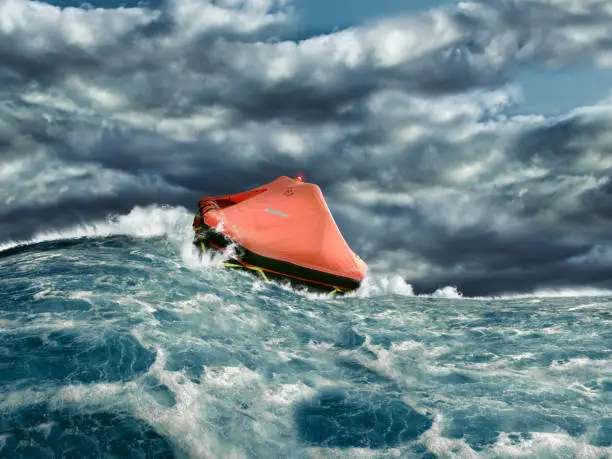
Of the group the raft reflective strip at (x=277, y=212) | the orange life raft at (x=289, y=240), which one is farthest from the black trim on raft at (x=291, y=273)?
the raft reflective strip at (x=277, y=212)

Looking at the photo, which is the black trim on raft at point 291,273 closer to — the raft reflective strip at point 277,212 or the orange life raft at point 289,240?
the orange life raft at point 289,240

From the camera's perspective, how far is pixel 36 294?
8805 millimetres

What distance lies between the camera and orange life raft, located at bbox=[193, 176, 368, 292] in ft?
39.9

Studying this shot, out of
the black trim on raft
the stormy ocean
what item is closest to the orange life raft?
the black trim on raft

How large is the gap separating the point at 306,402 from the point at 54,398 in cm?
282

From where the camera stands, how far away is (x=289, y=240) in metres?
12.4

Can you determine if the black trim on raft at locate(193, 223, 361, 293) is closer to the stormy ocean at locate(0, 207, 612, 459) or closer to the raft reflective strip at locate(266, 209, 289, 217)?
the stormy ocean at locate(0, 207, 612, 459)

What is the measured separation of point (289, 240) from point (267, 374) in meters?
5.88

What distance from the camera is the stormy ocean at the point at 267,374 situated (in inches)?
197

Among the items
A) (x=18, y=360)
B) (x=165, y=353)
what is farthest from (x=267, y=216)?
(x=18, y=360)

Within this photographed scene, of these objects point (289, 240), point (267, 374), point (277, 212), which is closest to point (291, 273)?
point (289, 240)

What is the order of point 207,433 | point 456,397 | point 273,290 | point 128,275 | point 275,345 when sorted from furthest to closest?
point 273,290
point 128,275
point 275,345
point 456,397
point 207,433

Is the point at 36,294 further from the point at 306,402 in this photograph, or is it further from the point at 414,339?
the point at 414,339

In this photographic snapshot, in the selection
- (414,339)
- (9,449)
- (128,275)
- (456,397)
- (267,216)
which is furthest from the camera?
(267,216)
